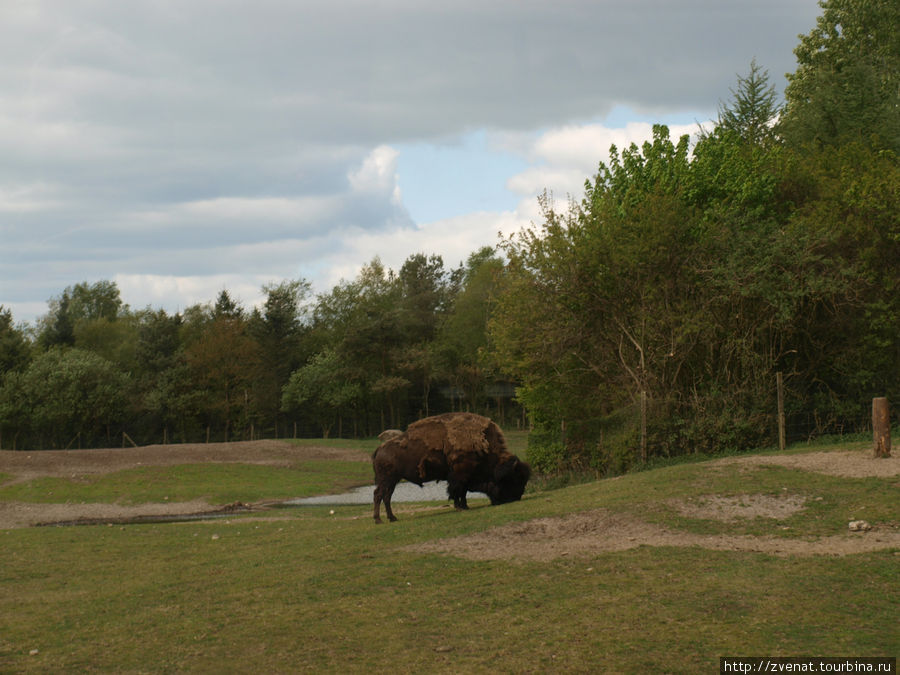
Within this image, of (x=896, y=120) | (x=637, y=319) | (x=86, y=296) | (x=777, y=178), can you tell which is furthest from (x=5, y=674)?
(x=86, y=296)

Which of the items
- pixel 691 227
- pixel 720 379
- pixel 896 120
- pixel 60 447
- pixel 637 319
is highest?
pixel 896 120

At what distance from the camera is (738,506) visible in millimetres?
13594

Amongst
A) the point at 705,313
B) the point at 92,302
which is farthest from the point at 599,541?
the point at 92,302

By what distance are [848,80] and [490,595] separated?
33.7 metres

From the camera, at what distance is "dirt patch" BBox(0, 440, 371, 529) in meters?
26.5

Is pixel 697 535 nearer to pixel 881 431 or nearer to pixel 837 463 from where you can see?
pixel 837 463

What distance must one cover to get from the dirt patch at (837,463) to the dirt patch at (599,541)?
4000mm

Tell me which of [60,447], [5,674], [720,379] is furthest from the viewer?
[60,447]

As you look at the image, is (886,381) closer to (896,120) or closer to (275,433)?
(896,120)

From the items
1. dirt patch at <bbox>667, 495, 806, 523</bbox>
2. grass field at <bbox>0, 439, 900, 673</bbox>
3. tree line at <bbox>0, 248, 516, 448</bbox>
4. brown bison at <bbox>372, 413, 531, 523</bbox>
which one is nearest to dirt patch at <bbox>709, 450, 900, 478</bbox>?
grass field at <bbox>0, 439, 900, 673</bbox>

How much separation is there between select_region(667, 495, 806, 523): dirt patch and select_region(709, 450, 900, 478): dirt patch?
2.23 metres

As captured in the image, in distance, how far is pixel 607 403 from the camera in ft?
84.7

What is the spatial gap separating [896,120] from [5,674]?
35215mm

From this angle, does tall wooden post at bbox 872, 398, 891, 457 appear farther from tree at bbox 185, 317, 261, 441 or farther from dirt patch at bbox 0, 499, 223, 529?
tree at bbox 185, 317, 261, 441
